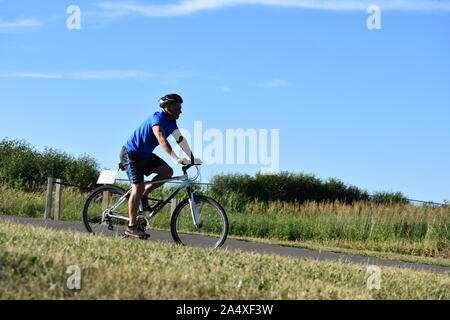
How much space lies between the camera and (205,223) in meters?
9.95

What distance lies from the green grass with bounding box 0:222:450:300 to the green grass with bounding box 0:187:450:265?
9034mm

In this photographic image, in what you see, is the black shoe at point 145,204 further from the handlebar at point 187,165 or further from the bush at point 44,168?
the bush at point 44,168

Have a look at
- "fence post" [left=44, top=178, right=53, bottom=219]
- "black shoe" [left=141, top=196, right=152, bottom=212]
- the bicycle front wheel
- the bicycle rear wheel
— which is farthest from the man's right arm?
"fence post" [left=44, top=178, right=53, bottom=219]

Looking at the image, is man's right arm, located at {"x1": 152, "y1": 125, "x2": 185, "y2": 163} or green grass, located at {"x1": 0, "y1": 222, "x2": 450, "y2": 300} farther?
man's right arm, located at {"x1": 152, "y1": 125, "x2": 185, "y2": 163}

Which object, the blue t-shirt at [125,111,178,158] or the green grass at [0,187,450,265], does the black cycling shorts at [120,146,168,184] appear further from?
the green grass at [0,187,450,265]

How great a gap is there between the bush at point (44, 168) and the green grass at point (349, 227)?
11.8 metres

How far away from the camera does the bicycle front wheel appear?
9887mm

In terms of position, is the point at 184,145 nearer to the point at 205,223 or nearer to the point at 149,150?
the point at 149,150

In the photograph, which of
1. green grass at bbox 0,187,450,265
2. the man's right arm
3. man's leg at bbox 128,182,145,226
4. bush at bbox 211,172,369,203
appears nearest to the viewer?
the man's right arm

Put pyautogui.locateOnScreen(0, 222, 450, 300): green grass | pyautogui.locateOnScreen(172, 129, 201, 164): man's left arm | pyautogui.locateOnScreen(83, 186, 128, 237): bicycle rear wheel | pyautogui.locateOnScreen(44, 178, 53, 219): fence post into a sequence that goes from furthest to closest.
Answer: pyautogui.locateOnScreen(44, 178, 53, 219): fence post < pyautogui.locateOnScreen(83, 186, 128, 237): bicycle rear wheel < pyautogui.locateOnScreen(172, 129, 201, 164): man's left arm < pyautogui.locateOnScreen(0, 222, 450, 300): green grass

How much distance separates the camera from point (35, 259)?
Answer: 6.18 m

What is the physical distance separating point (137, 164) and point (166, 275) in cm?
389
